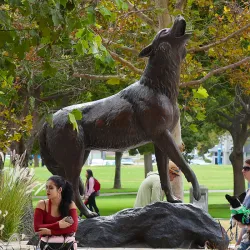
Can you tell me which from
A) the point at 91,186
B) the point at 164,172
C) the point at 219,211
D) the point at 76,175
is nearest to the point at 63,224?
the point at 76,175

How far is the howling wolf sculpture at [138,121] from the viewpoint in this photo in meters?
11.8

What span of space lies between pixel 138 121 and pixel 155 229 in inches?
56.7

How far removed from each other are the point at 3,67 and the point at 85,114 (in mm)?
3314

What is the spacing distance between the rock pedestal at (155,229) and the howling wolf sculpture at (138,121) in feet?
1.10

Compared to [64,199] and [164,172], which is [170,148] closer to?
[164,172]

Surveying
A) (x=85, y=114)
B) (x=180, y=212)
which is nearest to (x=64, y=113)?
(x=85, y=114)

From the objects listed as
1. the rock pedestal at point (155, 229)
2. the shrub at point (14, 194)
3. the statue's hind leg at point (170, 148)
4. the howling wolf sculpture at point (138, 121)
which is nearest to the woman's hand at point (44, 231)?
the shrub at point (14, 194)

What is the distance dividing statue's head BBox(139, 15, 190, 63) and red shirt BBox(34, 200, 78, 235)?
3.58m

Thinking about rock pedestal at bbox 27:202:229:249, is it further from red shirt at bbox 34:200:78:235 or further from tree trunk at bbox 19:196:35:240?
red shirt at bbox 34:200:78:235

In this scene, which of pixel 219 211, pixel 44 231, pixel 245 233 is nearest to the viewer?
pixel 44 231

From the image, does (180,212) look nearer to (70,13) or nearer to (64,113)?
→ (64,113)

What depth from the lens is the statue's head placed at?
1184 cm

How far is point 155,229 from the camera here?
11734 millimetres

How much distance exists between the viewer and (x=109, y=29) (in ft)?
62.0
